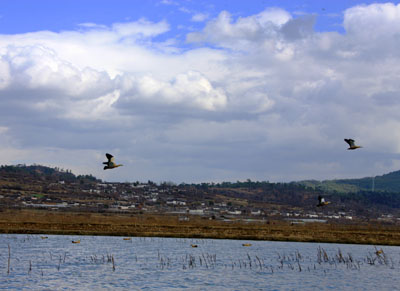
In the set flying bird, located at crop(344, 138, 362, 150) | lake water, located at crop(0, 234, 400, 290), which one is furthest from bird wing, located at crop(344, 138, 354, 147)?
lake water, located at crop(0, 234, 400, 290)

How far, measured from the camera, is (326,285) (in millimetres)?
40812

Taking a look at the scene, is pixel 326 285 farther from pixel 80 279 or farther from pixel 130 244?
pixel 130 244

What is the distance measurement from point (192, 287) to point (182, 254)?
1898 cm

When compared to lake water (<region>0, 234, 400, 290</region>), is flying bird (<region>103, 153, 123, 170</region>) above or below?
above

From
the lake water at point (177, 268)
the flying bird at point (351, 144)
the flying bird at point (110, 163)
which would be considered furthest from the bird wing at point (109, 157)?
the flying bird at point (351, 144)

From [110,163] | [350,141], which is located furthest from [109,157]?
[350,141]

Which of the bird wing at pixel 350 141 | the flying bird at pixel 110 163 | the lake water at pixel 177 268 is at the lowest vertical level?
the lake water at pixel 177 268

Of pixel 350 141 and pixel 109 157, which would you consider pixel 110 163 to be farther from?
pixel 350 141

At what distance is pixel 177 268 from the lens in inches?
1836

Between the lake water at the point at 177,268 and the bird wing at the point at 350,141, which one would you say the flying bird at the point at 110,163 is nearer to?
the lake water at the point at 177,268

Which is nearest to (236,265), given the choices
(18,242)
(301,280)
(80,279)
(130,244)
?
(301,280)

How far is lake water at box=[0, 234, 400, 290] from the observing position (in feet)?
128

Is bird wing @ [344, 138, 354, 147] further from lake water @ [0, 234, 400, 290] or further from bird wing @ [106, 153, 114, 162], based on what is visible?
bird wing @ [106, 153, 114, 162]

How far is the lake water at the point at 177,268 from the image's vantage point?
3891 centimetres
